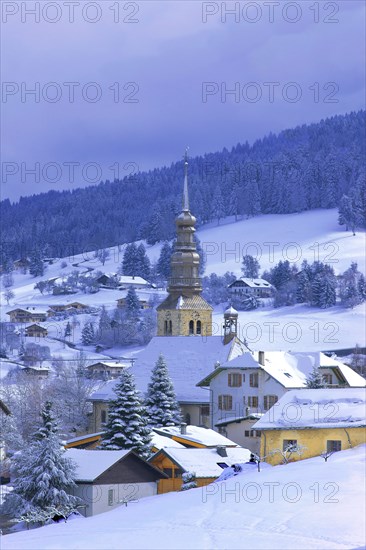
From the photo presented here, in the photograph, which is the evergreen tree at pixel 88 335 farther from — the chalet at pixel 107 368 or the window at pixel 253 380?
the window at pixel 253 380

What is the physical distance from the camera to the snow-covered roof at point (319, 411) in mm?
51844

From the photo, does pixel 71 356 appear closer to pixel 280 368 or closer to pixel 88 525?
pixel 280 368

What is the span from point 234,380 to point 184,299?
2543 cm

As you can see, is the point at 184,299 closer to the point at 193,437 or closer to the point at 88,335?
the point at 193,437

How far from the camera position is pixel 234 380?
80.9 metres

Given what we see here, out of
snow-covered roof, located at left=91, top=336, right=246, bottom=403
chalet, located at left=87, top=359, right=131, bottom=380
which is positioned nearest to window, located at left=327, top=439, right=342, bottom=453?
snow-covered roof, located at left=91, top=336, right=246, bottom=403

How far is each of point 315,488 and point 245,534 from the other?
720cm

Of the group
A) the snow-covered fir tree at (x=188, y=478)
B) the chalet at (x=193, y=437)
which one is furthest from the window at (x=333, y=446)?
the chalet at (x=193, y=437)

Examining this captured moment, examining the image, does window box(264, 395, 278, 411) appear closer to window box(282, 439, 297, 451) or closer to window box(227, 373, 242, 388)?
window box(227, 373, 242, 388)

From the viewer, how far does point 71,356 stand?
160m

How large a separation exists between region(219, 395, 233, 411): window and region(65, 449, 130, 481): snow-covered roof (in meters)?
23.3

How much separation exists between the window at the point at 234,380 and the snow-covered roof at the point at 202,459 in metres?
18.2

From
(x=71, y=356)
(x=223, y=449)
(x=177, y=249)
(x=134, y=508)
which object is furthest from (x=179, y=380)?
(x=71, y=356)

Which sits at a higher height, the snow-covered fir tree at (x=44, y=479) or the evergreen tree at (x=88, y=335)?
the evergreen tree at (x=88, y=335)
